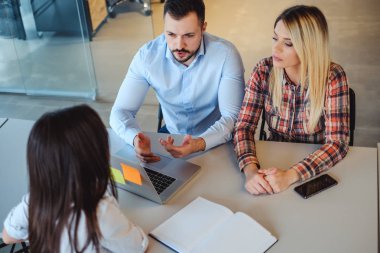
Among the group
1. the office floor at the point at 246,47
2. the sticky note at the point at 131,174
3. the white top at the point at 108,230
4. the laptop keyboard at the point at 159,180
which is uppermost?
the white top at the point at 108,230

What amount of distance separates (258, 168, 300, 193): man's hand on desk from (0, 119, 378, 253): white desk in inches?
1.2

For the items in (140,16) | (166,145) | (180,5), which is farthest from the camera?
(140,16)

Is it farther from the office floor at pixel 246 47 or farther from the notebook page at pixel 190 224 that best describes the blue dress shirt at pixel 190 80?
the office floor at pixel 246 47

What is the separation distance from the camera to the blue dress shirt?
2062mm

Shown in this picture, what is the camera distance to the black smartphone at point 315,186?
1.51 meters

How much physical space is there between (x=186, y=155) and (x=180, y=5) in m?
0.68

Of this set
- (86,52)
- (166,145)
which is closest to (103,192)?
(166,145)

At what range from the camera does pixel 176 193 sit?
1563mm

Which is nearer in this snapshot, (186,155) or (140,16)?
(186,155)

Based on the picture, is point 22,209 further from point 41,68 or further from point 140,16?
point 140,16


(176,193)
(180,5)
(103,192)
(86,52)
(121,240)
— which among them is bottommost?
(86,52)

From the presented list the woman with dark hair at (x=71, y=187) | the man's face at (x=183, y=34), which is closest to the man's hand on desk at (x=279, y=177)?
the woman with dark hair at (x=71, y=187)

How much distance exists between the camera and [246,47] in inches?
181

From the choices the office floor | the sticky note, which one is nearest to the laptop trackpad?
the sticky note
